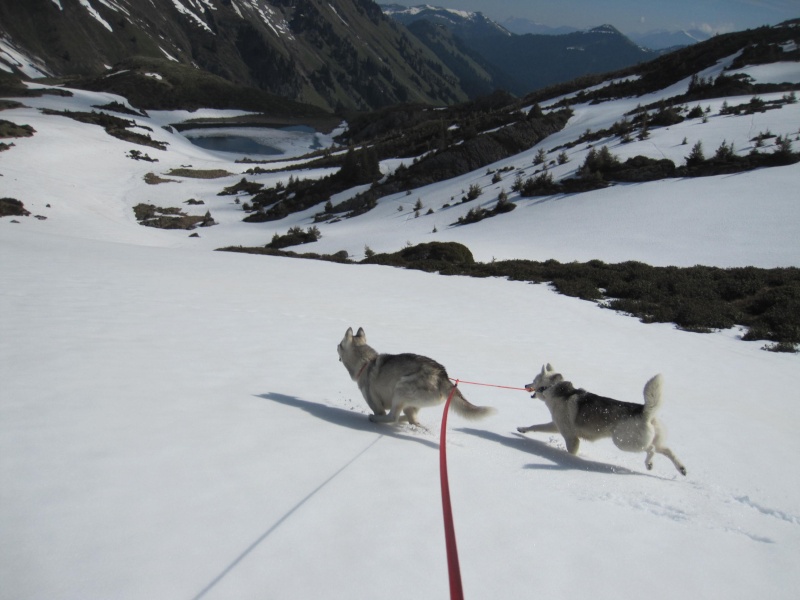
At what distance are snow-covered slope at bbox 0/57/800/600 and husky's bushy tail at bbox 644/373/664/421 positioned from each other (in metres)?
0.65

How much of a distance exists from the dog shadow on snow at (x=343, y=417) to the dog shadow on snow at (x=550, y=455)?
883 millimetres

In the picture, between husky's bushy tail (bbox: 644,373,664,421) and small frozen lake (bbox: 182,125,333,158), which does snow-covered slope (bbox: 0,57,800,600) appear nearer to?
husky's bushy tail (bbox: 644,373,664,421)

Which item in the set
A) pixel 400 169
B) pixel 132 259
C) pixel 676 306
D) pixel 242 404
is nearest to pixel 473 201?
pixel 400 169

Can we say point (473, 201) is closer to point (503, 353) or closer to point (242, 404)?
point (503, 353)

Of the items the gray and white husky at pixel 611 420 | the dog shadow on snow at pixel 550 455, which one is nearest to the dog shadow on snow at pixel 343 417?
the dog shadow on snow at pixel 550 455

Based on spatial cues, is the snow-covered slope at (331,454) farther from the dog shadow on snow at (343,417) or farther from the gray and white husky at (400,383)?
the gray and white husky at (400,383)

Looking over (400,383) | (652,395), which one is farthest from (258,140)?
(652,395)

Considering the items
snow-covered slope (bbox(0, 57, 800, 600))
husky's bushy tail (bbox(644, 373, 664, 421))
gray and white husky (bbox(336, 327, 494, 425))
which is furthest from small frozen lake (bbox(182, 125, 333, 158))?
husky's bushy tail (bbox(644, 373, 664, 421))

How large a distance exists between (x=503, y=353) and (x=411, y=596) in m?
7.21

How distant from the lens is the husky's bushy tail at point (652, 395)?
4.46 metres

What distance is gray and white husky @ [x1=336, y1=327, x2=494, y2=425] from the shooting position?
482 cm

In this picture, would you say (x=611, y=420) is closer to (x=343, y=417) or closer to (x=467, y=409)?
(x=467, y=409)

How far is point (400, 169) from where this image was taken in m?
39.2

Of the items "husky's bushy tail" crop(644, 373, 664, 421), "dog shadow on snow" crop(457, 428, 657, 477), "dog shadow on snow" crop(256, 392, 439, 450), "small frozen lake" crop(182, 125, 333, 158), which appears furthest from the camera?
"small frozen lake" crop(182, 125, 333, 158)
